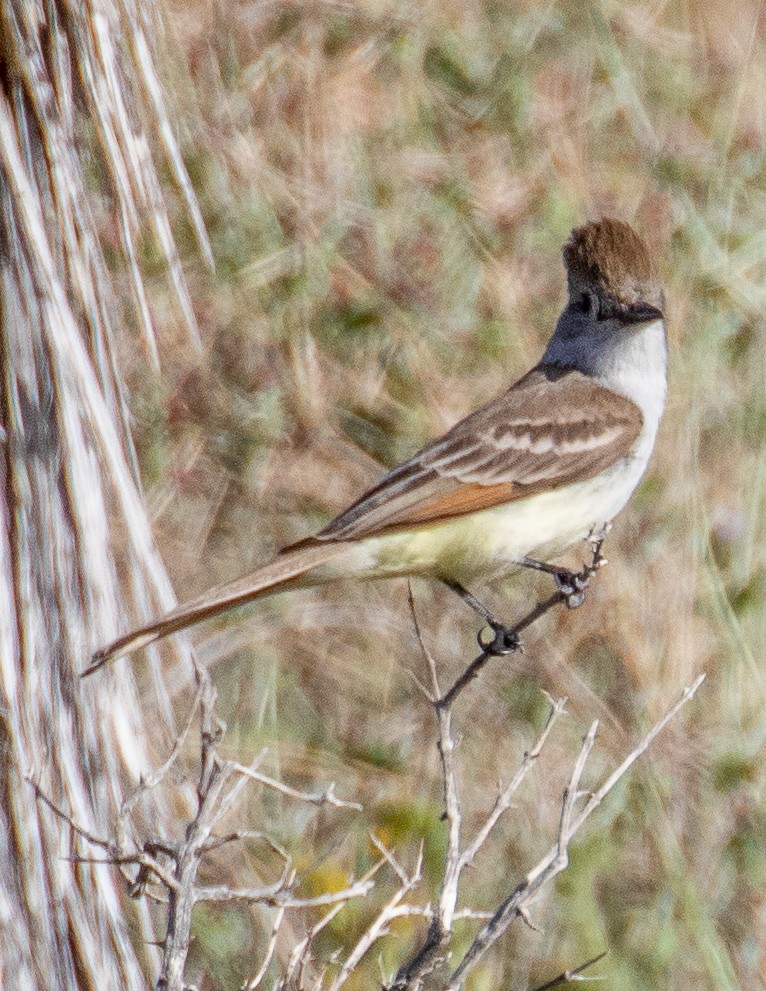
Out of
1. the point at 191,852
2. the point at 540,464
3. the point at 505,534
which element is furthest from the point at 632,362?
the point at 191,852

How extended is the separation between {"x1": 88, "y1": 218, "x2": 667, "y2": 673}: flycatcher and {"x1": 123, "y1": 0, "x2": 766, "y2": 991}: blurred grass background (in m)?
1.18

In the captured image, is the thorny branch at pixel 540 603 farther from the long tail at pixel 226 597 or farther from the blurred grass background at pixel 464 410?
the blurred grass background at pixel 464 410

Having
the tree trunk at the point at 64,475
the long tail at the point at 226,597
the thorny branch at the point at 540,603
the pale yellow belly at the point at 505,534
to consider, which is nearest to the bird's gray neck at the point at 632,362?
the pale yellow belly at the point at 505,534

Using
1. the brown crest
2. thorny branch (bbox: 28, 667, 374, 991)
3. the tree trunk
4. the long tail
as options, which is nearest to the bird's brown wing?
the long tail

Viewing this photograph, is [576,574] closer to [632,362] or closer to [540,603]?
[540,603]

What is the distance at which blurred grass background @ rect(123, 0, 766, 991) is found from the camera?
552 cm

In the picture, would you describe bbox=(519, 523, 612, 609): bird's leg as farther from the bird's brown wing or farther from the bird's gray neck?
the bird's gray neck

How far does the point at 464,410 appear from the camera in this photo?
615 cm

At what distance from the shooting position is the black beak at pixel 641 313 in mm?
4551

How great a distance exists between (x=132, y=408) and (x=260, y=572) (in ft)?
8.03

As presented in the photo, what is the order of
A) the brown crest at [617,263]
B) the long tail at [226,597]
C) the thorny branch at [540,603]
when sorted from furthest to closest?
the brown crest at [617,263]
the thorny branch at [540,603]
the long tail at [226,597]

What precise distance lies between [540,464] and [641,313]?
529 millimetres

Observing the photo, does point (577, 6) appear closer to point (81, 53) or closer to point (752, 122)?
point (752, 122)

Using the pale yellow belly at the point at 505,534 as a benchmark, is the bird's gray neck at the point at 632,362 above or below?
above
